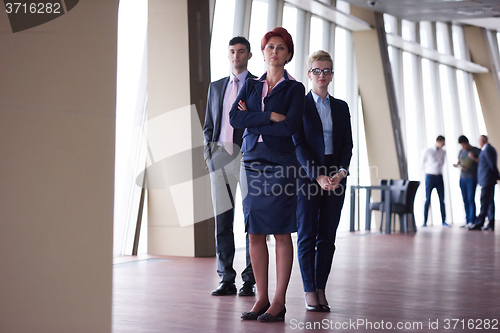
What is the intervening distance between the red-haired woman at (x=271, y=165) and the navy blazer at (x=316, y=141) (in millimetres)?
254

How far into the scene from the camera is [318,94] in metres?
2.94

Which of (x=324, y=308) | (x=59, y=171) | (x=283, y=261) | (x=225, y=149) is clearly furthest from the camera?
(x=225, y=149)

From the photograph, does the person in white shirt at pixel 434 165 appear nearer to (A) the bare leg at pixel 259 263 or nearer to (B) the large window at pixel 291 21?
(B) the large window at pixel 291 21

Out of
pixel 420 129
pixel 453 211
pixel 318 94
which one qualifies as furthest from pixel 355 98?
pixel 318 94

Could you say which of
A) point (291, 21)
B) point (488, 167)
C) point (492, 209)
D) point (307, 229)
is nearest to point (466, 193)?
point (492, 209)

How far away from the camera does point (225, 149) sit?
130 inches

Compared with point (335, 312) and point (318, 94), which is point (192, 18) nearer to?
point (318, 94)

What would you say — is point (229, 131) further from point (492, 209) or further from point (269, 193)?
point (492, 209)

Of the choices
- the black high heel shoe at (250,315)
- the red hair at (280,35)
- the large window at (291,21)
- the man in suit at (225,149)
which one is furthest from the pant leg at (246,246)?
the large window at (291,21)

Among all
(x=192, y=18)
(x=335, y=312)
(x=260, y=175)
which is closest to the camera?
(x=260, y=175)

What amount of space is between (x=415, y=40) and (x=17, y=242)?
37.8ft

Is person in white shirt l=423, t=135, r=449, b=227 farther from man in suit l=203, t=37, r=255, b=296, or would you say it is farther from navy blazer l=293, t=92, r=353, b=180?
navy blazer l=293, t=92, r=353, b=180

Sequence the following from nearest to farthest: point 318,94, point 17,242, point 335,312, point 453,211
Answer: point 17,242 → point 335,312 → point 318,94 → point 453,211

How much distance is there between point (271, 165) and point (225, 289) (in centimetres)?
104
